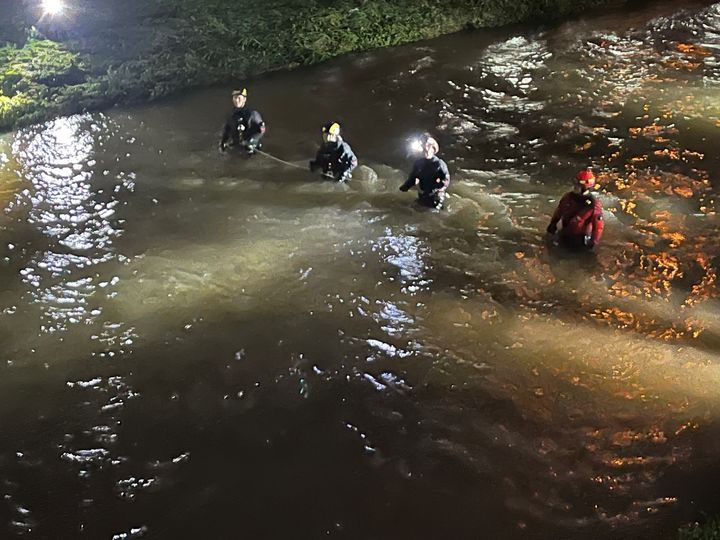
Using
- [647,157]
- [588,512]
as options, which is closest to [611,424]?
[588,512]

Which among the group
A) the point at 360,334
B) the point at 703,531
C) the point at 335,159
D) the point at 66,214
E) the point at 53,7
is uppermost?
the point at 53,7

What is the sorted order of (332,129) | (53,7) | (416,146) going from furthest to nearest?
1. (53,7)
2. (416,146)
3. (332,129)

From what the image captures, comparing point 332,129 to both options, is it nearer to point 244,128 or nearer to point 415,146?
point 244,128

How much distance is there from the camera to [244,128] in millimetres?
11688

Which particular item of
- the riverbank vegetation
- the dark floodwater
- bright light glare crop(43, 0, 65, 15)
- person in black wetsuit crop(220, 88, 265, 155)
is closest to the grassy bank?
bright light glare crop(43, 0, 65, 15)

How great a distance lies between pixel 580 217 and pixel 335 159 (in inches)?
158

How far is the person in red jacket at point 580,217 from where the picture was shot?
8648 mm

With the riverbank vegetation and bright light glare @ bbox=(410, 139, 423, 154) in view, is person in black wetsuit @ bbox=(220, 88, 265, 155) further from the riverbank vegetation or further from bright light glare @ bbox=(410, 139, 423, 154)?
the riverbank vegetation

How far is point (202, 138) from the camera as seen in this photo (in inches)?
503

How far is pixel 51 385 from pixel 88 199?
176 inches

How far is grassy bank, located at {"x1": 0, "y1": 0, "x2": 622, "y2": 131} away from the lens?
1488 cm

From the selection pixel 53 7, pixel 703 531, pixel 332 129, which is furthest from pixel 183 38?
pixel 703 531

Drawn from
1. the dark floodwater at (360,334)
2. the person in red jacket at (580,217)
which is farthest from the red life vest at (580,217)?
the dark floodwater at (360,334)

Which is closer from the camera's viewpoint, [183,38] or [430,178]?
[430,178]
